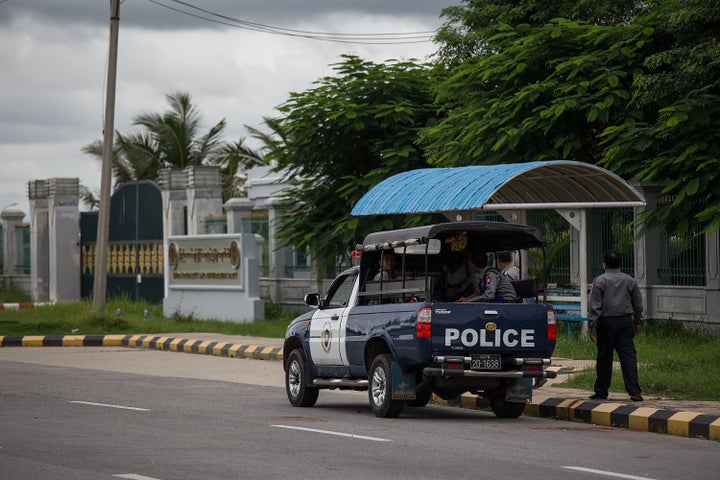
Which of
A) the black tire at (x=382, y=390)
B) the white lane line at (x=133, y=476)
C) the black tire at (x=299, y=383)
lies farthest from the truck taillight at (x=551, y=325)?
the white lane line at (x=133, y=476)

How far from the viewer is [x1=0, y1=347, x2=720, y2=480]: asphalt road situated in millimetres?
9523

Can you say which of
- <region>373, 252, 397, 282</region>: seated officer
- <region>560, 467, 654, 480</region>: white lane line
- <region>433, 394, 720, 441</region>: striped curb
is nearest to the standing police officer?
<region>433, 394, 720, 441</region>: striped curb

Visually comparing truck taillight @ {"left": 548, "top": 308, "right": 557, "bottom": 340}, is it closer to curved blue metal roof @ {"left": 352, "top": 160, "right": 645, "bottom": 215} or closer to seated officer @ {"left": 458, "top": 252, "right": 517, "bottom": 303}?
seated officer @ {"left": 458, "top": 252, "right": 517, "bottom": 303}

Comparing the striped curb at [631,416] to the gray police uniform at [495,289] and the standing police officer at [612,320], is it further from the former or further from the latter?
the gray police uniform at [495,289]

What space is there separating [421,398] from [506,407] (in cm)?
117

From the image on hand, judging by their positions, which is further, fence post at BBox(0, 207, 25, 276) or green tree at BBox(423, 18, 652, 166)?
fence post at BBox(0, 207, 25, 276)

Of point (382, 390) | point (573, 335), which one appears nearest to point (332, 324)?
point (382, 390)

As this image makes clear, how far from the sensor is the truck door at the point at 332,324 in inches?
583

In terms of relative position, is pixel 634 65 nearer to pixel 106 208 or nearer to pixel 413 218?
pixel 413 218

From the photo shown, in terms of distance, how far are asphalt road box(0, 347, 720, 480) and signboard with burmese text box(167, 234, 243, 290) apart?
41.7 ft

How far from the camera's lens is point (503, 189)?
21.6 metres

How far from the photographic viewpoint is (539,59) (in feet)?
78.6

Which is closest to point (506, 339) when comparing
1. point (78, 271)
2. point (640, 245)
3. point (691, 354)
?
point (691, 354)

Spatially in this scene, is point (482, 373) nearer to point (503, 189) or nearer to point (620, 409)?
point (620, 409)
